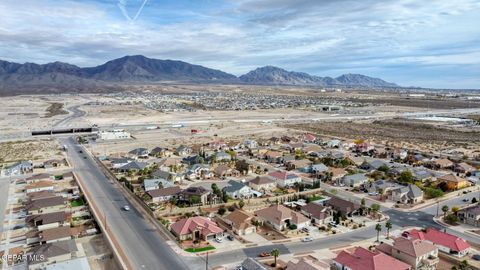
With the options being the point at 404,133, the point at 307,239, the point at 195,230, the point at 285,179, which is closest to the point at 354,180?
the point at 285,179

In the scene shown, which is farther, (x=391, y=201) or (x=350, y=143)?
(x=350, y=143)

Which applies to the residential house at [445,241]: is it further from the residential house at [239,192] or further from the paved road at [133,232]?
the paved road at [133,232]

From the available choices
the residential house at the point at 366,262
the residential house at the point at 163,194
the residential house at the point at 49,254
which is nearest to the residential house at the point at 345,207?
the residential house at the point at 366,262

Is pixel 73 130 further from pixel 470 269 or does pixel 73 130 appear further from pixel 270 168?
pixel 470 269

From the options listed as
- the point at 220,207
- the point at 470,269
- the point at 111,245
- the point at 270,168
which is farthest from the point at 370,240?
the point at 270,168

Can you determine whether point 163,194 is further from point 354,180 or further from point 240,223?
point 354,180
